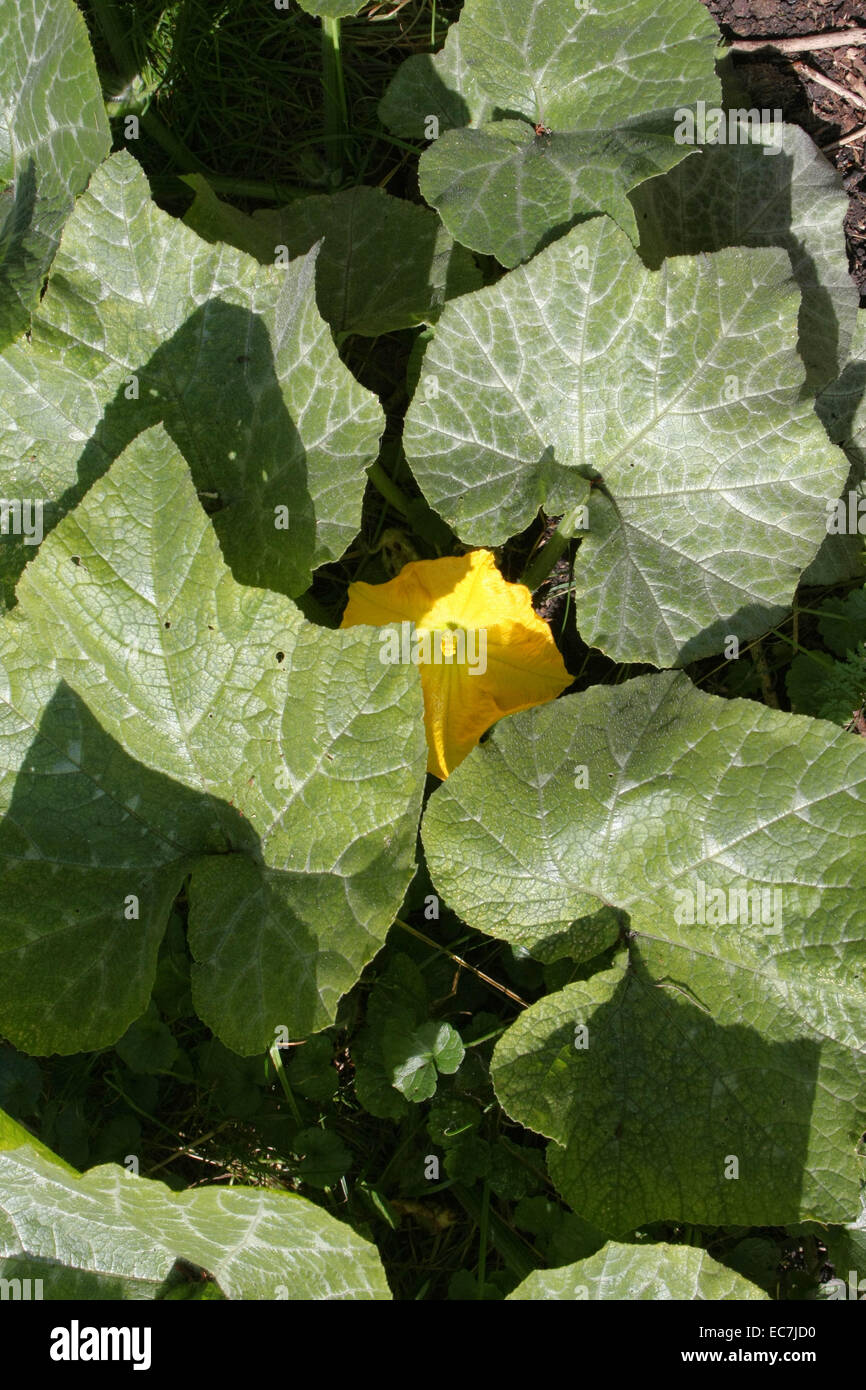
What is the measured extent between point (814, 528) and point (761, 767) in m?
0.66

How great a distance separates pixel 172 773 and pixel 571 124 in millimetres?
1991

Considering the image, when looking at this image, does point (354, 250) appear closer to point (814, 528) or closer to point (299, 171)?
point (299, 171)

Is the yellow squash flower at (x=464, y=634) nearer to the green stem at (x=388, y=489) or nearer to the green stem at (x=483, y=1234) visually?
the green stem at (x=388, y=489)

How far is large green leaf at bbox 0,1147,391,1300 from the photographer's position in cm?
242

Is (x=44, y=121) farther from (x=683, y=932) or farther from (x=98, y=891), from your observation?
(x=683, y=932)

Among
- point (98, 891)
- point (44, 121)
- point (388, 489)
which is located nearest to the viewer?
point (98, 891)

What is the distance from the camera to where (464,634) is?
3072mm

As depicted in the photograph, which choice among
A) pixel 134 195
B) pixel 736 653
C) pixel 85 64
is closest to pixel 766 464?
pixel 736 653

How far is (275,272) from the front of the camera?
2.70 m

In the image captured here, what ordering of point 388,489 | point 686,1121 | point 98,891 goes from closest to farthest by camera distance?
point 98,891 < point 686,1121 < point 388,489

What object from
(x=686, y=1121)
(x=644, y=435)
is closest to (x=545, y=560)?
(x=644, y=435)

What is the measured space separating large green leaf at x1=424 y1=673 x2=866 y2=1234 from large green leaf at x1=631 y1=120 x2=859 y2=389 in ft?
3.95

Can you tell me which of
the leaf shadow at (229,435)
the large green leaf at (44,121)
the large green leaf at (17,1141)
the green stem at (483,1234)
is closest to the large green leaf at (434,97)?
the large green leaf at (44,121)

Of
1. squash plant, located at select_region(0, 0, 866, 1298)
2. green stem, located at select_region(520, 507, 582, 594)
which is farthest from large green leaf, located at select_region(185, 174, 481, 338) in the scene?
green stem, located at select_region(520, 507, 582, 594)
